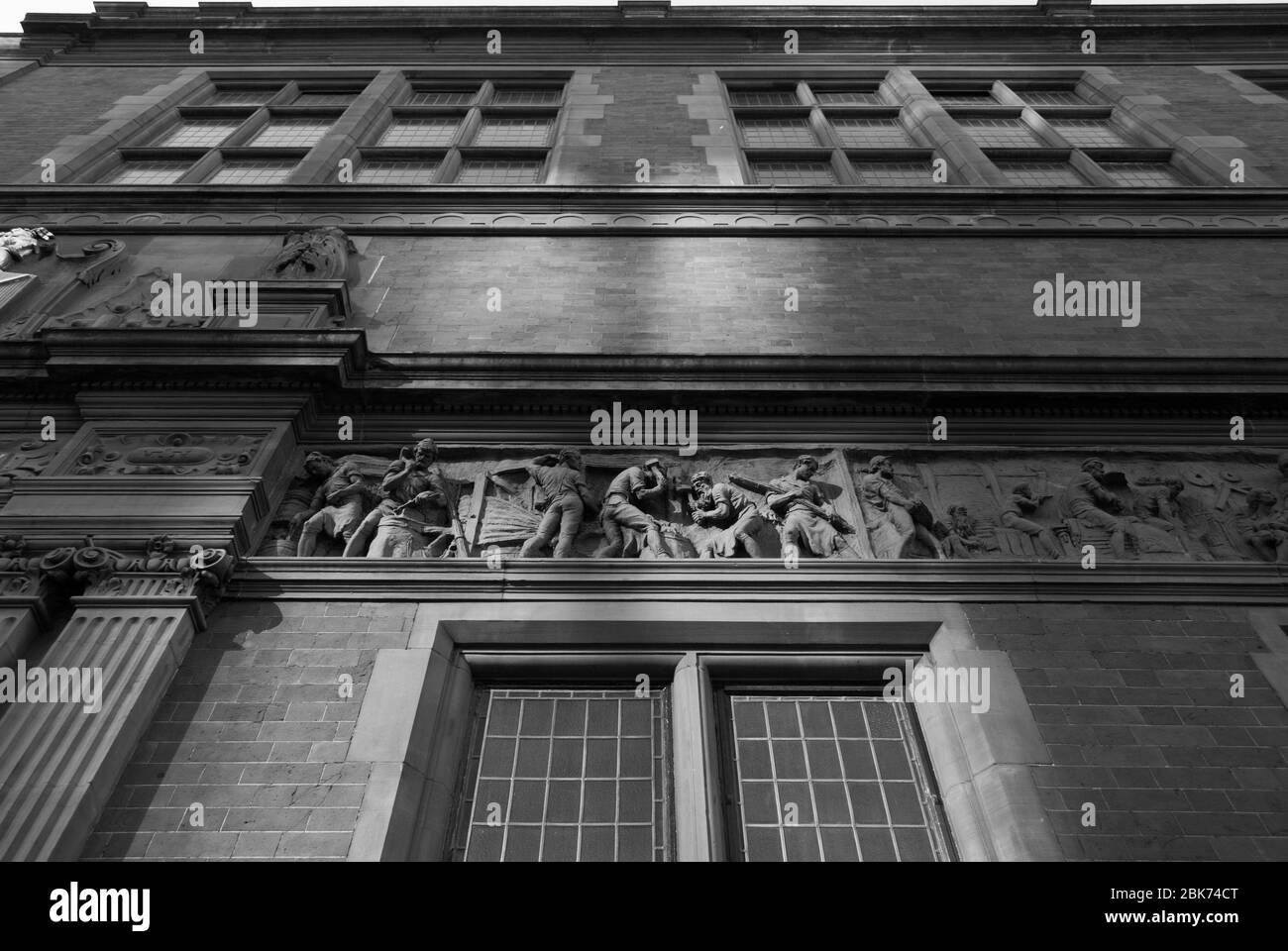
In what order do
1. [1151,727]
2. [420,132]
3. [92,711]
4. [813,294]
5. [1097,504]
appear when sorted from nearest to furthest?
[92,711] → [1151,727] → [1097,504] → [813,294] → [420,132]

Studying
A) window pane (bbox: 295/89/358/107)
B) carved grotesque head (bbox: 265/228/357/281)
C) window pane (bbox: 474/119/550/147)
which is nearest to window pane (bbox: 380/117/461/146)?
window pane (bbox: 474/119/550/147)

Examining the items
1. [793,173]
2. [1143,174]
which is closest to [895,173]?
[793,173]

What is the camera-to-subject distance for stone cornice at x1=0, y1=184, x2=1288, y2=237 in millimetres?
13664

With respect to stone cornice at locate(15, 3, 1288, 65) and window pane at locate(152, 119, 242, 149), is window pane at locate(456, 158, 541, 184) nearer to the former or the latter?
stone cornice at locate(15, 3, 1288, 65)

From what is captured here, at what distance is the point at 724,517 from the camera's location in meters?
9.02

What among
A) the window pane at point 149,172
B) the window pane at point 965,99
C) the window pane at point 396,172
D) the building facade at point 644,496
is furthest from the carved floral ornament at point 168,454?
the window pane at point 965,99

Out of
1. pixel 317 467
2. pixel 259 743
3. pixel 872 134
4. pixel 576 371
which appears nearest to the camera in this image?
pixel 259 743

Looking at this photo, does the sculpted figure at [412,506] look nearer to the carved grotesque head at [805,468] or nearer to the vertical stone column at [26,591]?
the vertical stone column at [26,591]

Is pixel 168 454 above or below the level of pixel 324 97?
below

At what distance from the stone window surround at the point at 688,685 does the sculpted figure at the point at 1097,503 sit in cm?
183

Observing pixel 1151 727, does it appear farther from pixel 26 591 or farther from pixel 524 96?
pixel 524 96

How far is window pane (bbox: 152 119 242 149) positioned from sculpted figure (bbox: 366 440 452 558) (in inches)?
433

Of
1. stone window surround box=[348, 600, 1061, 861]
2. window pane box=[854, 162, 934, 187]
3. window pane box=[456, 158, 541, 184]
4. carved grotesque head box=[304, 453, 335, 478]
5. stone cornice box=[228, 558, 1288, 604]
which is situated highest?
window pane box=[456, 158, 541, 184]

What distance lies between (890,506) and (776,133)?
1084 centimetres
